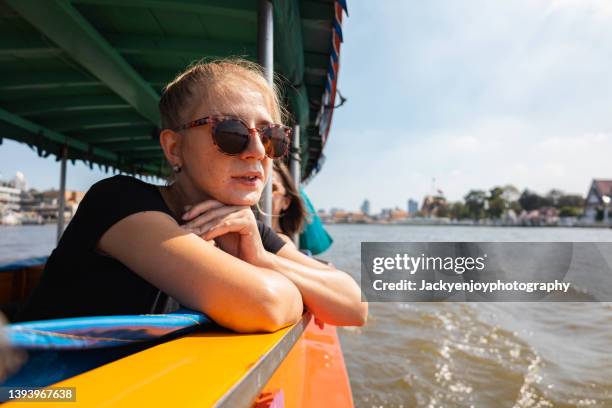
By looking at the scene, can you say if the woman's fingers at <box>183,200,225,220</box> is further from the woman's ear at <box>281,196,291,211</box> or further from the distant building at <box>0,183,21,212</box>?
the distant building at <box>0,183,21,212</box>

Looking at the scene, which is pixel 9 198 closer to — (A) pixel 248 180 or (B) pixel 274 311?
(A) pixel 248 180

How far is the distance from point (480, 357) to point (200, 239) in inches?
191

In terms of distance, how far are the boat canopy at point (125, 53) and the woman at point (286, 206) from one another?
0.61 m

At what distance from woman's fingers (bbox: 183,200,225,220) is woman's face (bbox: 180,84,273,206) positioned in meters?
0.04

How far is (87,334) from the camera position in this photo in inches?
29.4

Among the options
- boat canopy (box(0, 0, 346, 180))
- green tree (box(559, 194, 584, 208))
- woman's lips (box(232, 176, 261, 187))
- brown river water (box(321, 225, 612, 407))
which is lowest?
brown river water (box(321, 225, 612, 407))

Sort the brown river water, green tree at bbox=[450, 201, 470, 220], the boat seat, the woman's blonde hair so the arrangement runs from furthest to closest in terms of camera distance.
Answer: green tree at bbox=[450, 201, 470, 220] < the brown river water < the boat seat < the woman's blonde hair

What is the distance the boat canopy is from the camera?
2.55 metres

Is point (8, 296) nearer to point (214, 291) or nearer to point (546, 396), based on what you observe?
point (214, 291)

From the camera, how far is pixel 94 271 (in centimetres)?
111

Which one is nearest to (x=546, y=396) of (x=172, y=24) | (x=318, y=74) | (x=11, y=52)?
(x=318, y=74)

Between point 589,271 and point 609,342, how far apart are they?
7.36m

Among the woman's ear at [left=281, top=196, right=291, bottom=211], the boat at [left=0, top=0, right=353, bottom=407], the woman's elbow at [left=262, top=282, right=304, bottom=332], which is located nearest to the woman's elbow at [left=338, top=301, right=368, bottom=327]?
the boat at [left=0, top=0, right=353, bottom=407]

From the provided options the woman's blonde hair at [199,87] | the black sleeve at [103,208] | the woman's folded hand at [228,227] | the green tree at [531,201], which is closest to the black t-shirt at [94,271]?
the black sleeve at [103,208]
